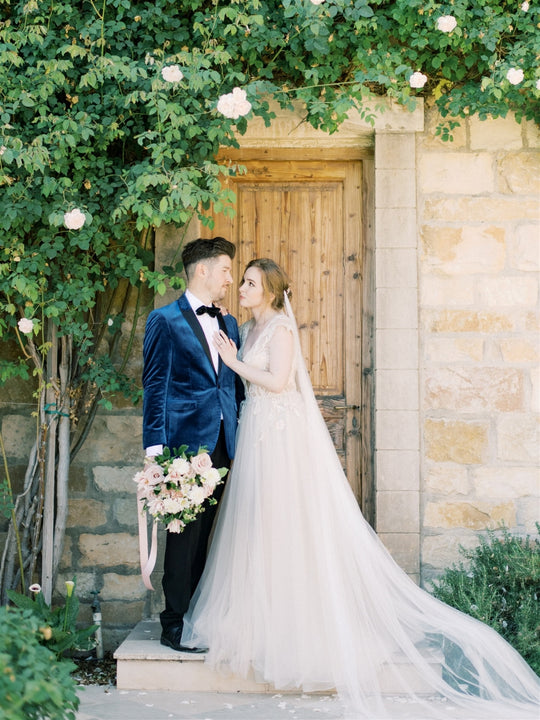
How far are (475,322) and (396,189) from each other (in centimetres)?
85

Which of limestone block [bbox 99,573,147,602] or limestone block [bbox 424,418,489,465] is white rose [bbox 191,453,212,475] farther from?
limestone block [bbox 424,418,489,465]

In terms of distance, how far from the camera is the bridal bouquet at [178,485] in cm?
334

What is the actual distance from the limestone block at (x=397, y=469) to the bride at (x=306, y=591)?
24.6 inches

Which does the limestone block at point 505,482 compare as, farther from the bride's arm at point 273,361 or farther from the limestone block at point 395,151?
the limestone block at point 395,151

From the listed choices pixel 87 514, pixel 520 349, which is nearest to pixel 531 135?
pixel 520 349

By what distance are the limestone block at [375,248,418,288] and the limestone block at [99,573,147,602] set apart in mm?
2120

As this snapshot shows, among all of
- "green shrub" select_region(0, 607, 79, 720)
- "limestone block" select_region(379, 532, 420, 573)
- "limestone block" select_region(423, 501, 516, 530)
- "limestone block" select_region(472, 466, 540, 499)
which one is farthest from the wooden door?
"green shrub" select_region(0, 607, 79, 720)

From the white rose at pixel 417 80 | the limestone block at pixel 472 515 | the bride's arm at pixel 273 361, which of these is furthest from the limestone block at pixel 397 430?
the white rose at pixel 417 80

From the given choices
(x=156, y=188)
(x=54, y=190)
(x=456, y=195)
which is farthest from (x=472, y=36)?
(x=54, y=190)

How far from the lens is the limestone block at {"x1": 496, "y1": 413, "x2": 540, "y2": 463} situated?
4246 mm

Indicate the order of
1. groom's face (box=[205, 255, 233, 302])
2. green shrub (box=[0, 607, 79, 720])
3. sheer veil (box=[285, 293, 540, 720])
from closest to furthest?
green shrub (box=[0, 607, 79, 720]) < sheer veil (box=[285, 293, 540, 720]) < groom's face (box=[205, 255, 233, 302])

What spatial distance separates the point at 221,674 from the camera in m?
3.48

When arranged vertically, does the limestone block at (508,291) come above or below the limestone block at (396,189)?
below

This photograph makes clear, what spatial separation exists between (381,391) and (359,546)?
3.23ft
